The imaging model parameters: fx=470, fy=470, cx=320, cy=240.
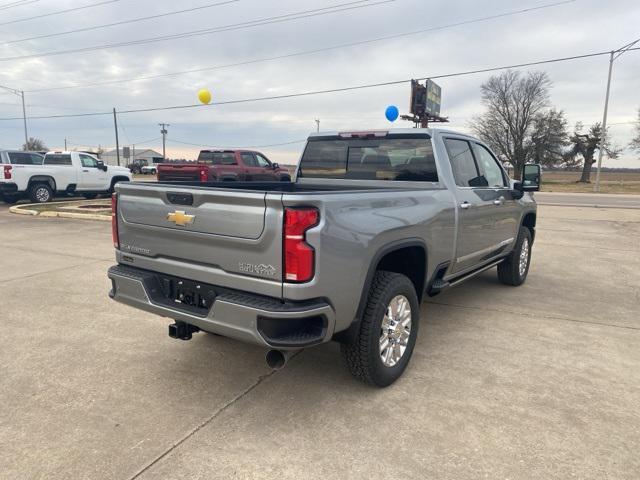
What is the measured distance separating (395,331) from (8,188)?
649 inches

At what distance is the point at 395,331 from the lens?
10.9 ft

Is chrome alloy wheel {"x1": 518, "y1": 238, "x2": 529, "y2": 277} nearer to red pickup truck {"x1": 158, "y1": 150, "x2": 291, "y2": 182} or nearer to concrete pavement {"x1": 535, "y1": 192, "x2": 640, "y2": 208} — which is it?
red pickup truck {"x1": 158, "y1": 150, "x2": 291, "y2": 182}

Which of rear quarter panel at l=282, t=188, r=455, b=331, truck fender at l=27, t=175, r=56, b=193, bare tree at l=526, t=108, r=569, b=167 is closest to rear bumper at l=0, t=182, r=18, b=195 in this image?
truck fender at l=27, t=175, r=56, b=193

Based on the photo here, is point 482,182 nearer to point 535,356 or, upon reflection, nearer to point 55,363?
point 535,356

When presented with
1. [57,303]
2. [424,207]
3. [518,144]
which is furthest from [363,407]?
[518,144]

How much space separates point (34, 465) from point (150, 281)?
4.03 ft

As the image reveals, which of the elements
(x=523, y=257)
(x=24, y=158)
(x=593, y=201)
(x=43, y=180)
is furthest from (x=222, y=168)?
(x=593, y=201)

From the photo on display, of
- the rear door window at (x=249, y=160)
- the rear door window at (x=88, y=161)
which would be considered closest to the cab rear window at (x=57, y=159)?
the rear door window at (x=88, y=161)

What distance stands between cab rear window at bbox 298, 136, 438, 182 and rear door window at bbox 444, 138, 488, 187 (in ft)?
0.92

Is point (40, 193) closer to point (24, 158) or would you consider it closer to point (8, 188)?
point (8, 188)

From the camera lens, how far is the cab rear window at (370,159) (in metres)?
4.15

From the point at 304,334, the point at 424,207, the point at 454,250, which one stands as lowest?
the point at 304,334

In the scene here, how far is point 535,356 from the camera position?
3.84 meters

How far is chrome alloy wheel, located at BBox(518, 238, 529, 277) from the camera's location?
6068mm
